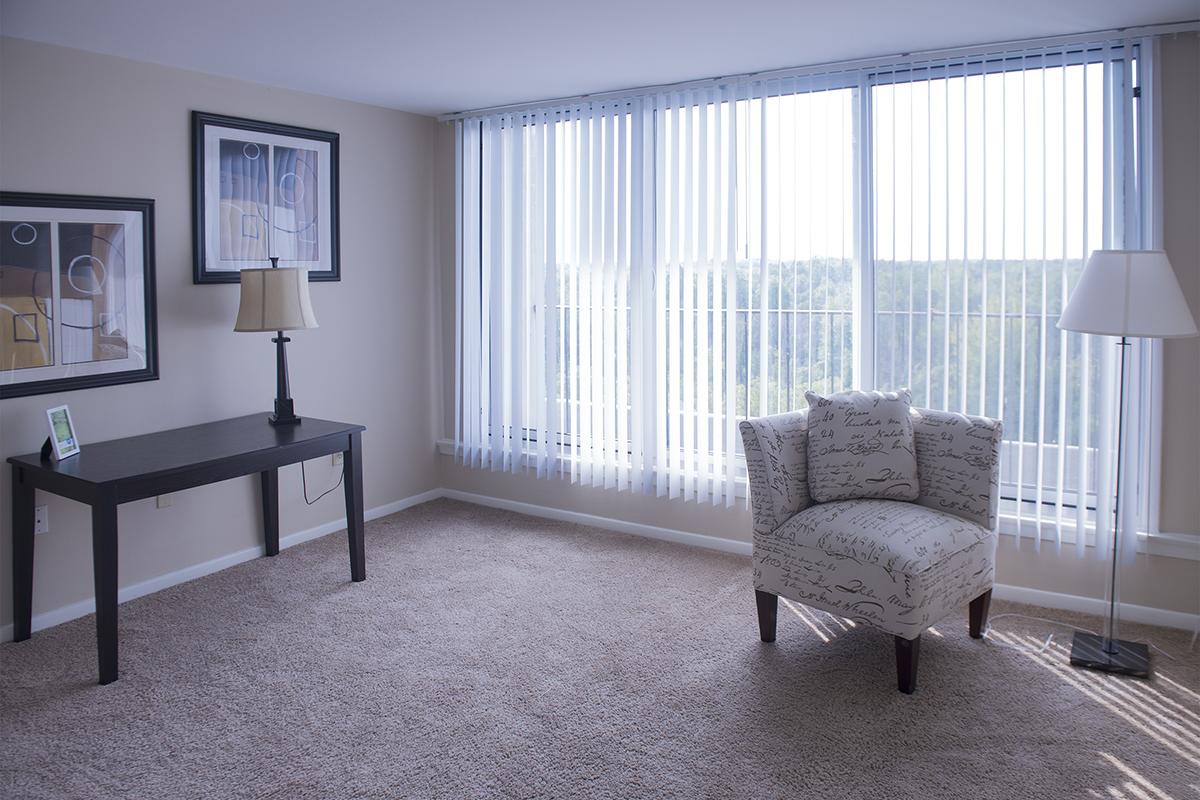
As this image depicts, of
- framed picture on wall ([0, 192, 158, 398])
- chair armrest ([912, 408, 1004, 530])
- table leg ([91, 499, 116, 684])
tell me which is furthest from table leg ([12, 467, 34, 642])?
chair armrest ([912, 408, 1004, 530])

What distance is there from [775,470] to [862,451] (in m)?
0.36

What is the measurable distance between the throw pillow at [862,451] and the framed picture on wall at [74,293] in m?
2.86

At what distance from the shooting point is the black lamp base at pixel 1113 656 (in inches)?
120

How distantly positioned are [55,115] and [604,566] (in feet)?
9.84

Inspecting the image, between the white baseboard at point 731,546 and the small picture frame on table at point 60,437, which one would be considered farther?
the white baseboard at point 731,546

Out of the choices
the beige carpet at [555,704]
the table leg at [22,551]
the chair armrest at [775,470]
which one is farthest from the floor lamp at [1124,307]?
the table leg at [22,551]

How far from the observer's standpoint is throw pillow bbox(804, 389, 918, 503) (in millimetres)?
3271

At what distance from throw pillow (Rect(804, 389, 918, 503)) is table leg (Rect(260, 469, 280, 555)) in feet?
8.66

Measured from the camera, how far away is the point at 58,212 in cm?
342

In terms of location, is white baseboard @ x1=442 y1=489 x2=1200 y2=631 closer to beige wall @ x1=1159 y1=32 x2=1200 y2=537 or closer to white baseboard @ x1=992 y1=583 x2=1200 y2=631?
white baseboard @ x1=992 y1=583 x2=1200 y2=631

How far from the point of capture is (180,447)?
137 inches

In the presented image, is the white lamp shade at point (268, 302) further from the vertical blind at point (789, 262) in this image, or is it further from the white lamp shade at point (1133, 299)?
the white lamp shade at point (1133, 299)

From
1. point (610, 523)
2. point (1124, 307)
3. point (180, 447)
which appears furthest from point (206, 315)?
point (1124, 307)

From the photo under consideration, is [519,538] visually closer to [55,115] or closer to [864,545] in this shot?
[864,545]
